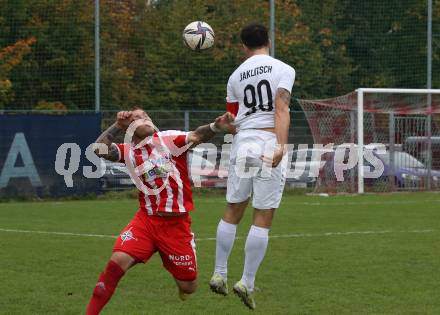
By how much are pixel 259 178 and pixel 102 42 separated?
61.5 feet

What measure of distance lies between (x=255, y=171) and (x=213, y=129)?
990 mm

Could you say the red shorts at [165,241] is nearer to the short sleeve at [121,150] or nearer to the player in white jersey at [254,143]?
the short sleeve at [121,150]

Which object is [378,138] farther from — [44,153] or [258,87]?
[258,87]

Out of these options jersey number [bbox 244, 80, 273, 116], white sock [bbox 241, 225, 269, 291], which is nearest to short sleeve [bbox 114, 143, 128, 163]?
jersey number [bbox 244, 80, 273, 116]

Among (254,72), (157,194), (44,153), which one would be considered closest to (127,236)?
(157,194)

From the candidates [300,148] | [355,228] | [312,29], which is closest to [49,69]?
[300,148]

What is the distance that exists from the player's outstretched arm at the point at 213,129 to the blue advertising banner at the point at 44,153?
15485mm

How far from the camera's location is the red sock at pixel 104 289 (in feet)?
22.9

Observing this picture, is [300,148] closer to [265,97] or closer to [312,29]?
[312,29]

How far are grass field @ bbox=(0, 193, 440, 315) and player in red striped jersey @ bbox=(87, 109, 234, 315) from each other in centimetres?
77

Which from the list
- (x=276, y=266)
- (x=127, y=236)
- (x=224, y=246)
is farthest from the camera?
(x=276, y=266)

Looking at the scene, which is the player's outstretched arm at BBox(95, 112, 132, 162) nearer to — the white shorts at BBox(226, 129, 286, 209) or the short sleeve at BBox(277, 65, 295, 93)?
the white shorts at BBox(226, 129, 286, 209)

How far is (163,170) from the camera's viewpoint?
7.41 metres

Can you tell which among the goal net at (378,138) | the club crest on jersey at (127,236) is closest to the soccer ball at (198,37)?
the club crest on jersey at (127,236)
